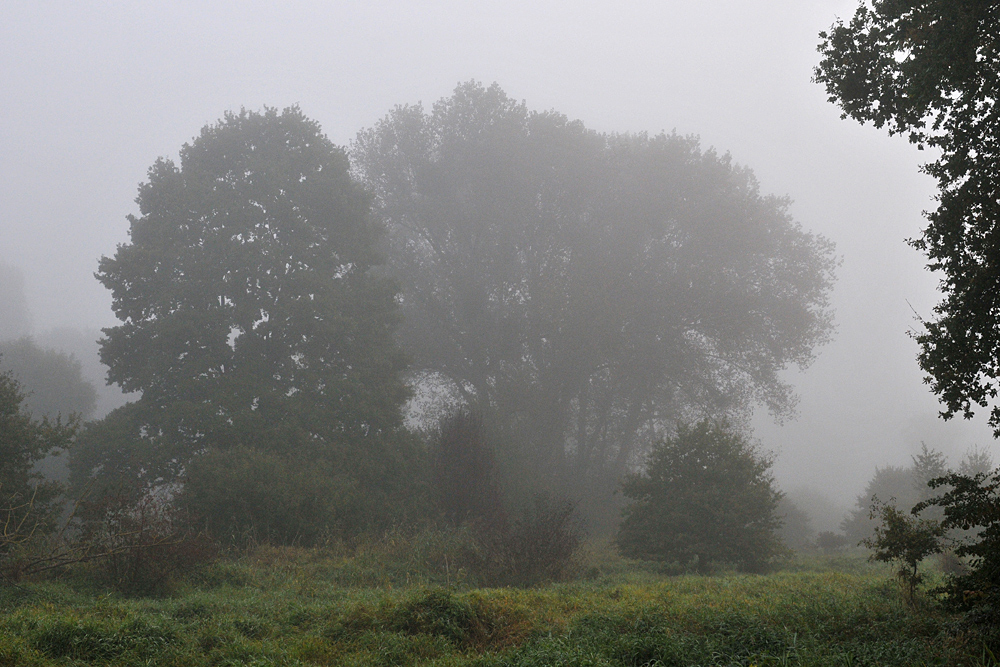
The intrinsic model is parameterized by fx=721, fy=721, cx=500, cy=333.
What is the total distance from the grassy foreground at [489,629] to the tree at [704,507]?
6.38m

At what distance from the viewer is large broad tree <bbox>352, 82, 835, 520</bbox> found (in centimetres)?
3462

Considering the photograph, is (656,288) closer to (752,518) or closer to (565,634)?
(752,518)

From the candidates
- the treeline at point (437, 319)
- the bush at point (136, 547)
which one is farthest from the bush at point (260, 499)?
the bush at point (136, 547)

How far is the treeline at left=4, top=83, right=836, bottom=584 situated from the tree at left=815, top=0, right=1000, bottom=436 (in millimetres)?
10108

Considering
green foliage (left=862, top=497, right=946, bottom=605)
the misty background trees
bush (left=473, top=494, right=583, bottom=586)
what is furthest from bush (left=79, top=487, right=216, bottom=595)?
green foliage (left=862, top=497, right=946, bottom=605)

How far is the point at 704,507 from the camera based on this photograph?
18078 mm

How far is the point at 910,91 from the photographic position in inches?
334

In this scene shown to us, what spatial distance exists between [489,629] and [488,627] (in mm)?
49

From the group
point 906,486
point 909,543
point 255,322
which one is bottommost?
point 909,543

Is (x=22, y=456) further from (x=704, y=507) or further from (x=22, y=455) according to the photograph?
(x=704, y=507)

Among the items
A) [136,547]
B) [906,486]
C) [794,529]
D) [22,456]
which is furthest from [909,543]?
[906,486]

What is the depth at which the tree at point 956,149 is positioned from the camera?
8.03 m

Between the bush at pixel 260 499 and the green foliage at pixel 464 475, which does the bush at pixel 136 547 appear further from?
the green foliage at pixel 464 475

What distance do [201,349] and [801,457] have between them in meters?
85.1
